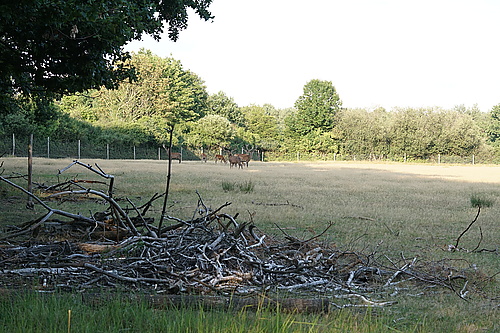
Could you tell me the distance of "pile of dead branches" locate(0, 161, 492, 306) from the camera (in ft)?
12.7

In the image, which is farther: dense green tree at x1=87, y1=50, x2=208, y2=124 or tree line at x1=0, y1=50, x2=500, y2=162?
dense green tree at x1=87, y1=50, x2=208, y2=124

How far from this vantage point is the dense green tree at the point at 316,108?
66.3 metres

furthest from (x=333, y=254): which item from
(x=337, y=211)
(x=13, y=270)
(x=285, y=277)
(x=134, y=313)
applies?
(x=337, y=211)

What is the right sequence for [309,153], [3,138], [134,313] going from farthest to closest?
[309,153]
[3,138]
[134,313]

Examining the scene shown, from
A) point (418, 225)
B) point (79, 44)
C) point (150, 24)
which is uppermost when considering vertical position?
point (150, 24)

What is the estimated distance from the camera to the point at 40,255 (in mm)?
4379

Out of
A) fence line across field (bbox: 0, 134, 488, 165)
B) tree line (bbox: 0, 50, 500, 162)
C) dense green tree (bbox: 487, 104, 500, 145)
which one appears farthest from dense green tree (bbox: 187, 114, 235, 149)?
dense green tree (bbox: 487, 104, 500, 145)

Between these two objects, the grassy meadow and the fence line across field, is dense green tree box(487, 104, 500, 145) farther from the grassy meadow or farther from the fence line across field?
the grassy meadow

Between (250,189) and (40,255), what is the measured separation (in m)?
9.37

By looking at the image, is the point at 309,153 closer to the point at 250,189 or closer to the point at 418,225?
the point at 250,189

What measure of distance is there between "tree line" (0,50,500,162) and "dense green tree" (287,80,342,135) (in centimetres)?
14

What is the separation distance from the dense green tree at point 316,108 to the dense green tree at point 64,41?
58.0 metres

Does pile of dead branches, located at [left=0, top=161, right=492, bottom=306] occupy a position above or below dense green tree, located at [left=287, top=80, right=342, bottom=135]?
below

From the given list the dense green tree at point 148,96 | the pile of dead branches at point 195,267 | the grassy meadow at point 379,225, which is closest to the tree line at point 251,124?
the dense green tree at point 148,96
